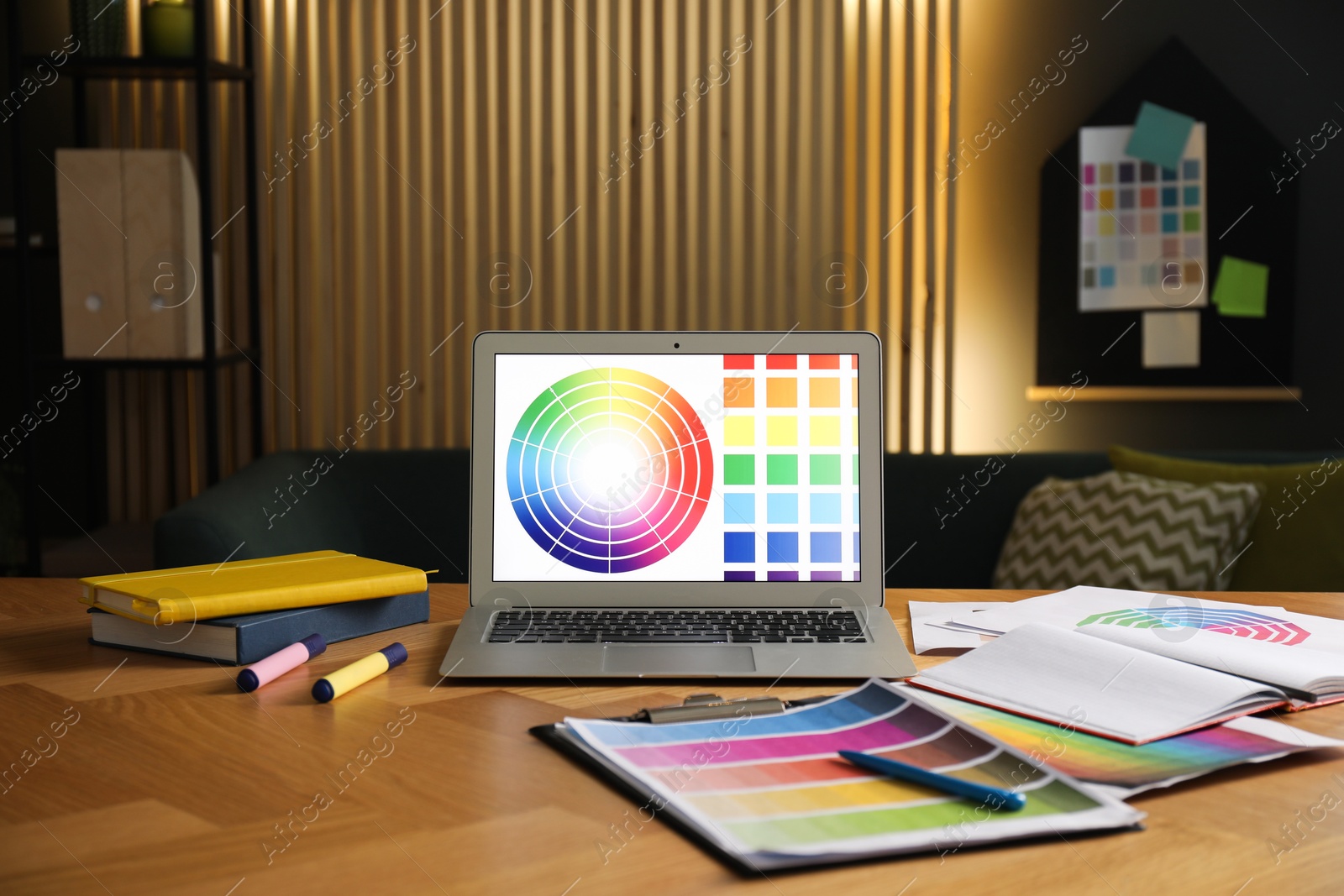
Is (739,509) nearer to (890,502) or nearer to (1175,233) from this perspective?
(890,502)

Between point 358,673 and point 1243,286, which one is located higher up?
point 1243,286

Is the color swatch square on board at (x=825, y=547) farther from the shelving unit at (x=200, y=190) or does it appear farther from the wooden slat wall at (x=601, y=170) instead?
the shelving unit at (x=200, y=190)

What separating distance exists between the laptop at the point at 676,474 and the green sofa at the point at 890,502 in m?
1.20

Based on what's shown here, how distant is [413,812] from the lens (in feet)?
2.23

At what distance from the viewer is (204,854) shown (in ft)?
2.04

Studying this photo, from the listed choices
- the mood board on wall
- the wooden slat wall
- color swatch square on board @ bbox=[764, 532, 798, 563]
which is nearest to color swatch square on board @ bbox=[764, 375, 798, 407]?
color swatch square on board @ bbox=[764, 532, 798, 563]

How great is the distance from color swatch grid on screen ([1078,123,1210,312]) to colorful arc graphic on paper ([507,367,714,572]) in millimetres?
2023

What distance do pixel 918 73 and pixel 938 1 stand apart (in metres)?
0.19

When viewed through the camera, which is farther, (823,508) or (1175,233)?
(1175,233)

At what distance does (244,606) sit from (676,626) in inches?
15.1

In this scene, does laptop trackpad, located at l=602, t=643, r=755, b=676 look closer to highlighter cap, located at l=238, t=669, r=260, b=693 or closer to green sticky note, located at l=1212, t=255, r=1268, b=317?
highlighter cap, located at l=238, t=669, r=260, b=693

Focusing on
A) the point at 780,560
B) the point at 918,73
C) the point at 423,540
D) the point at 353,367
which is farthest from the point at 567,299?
the point at 780,560

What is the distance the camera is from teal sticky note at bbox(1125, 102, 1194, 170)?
2.82 m

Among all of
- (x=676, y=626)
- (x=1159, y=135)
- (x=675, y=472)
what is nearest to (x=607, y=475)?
(x=675, y=472)
